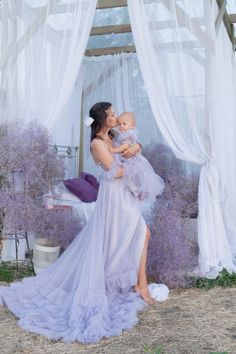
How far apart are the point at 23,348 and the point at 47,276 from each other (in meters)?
0.93

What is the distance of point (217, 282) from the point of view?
3.99 meters

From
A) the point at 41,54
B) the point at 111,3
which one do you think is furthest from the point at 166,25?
the point at 111,3

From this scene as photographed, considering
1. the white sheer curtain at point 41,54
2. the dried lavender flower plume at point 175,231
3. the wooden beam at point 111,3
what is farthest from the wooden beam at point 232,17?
the white sheer curtain at point 41,54

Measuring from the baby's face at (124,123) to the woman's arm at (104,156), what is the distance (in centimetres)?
24

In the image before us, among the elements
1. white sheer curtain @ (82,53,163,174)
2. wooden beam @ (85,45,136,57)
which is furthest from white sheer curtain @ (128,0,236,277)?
wooden beam @ (85,45,136,57)

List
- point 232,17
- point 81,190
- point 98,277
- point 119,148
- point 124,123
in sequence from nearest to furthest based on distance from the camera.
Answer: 1. point 98,277
2. point 119,148
3. point 124,123
4. point 81,190
5. point 232,17

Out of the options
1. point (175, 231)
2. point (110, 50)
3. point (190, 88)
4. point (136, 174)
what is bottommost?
point (175, 231)

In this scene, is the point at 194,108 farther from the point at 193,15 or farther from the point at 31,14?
the point at 31,14

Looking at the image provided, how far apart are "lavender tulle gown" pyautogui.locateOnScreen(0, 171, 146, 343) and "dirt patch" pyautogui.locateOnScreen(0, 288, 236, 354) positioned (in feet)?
0.35

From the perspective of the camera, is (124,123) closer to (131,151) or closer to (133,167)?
(131,151)

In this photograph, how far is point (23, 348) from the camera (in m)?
2.72

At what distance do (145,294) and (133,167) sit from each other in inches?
39.0

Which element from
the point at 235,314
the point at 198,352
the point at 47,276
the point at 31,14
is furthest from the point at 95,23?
the point at 198,352

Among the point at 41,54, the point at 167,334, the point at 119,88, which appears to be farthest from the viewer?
the point at 119,88
